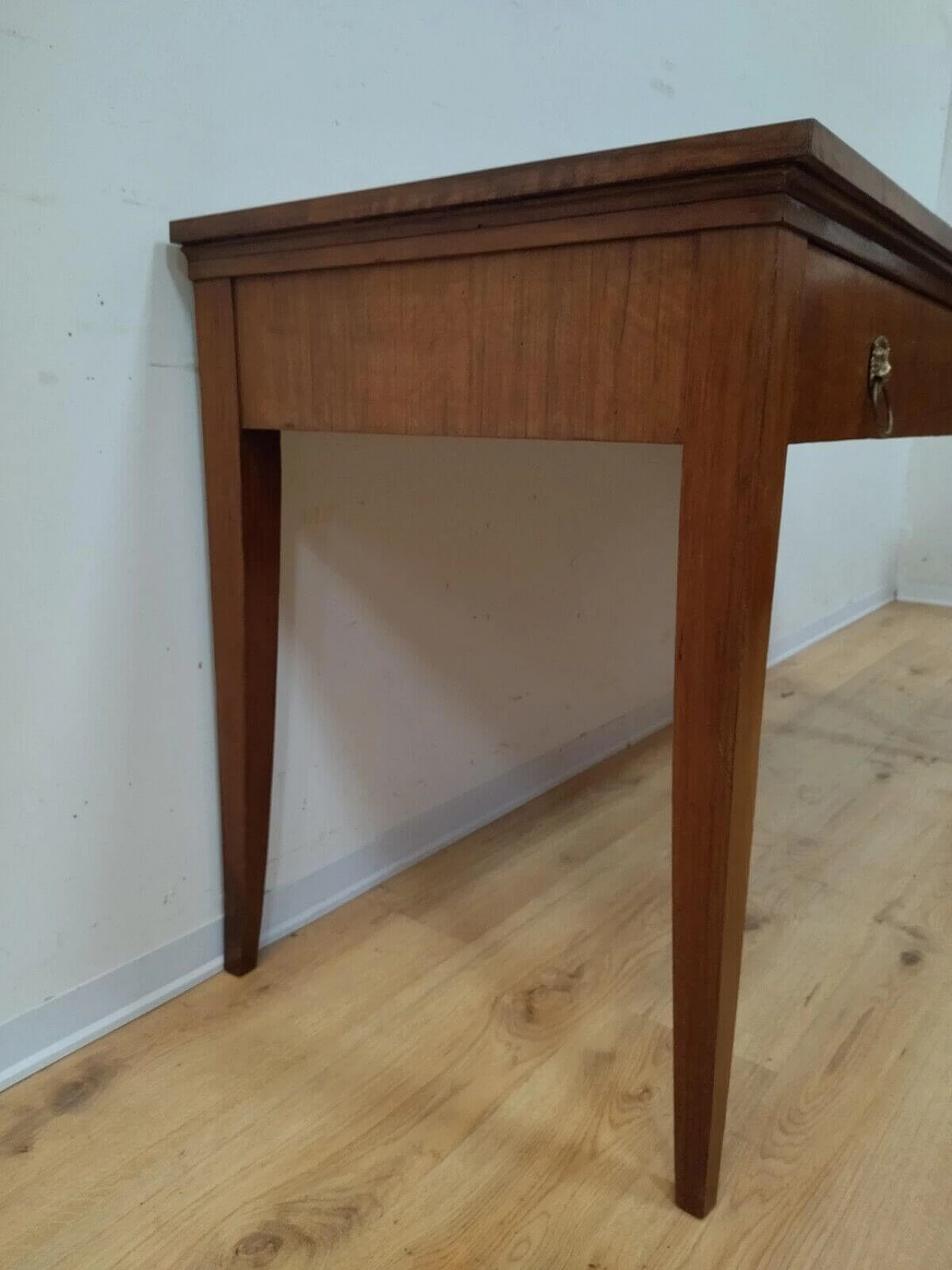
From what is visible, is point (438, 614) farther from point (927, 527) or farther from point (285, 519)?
point (927, 527)

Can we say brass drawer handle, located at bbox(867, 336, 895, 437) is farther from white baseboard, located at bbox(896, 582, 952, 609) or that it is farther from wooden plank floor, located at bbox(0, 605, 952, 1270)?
white baseboard, located at bbox(896, 582, 952, 609)

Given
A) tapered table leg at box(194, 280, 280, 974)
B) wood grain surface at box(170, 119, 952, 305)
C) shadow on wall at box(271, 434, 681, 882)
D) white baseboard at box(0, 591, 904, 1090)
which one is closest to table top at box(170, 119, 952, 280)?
wood grain surface at box(170, 119, 952, 305)

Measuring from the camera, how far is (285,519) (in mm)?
1006

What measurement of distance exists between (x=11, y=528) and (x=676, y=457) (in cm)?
125

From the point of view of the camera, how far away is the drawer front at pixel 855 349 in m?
0.63

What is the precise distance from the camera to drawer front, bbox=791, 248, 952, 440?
628 millimetres

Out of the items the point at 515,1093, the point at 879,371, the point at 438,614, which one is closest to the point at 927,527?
the point at 438,614

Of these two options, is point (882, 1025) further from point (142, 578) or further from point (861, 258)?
point (142, 578)

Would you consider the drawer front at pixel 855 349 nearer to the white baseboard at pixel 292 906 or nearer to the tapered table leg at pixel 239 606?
the tapered table leg at pixel 239 606

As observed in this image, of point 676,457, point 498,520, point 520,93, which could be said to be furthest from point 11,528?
point 676,457

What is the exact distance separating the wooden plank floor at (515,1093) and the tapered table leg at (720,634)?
0.33 feet

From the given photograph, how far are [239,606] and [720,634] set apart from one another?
49cm

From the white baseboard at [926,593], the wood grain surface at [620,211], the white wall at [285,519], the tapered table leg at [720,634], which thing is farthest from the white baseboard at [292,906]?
the white baseboard at [926,593]

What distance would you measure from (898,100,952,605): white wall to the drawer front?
2.26 m
